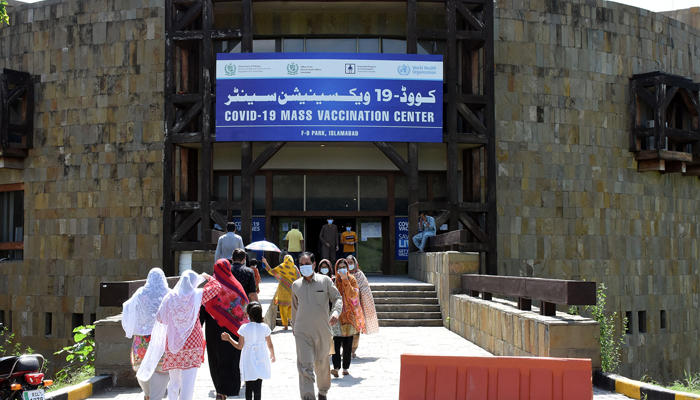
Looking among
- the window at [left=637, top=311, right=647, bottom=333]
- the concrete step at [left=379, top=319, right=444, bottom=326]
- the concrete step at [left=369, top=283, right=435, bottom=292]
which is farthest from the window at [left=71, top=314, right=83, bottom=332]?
the window at [left=637, top=311, right=647, bottom=333]

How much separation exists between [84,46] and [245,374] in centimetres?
1626

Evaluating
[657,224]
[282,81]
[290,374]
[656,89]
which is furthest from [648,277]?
[290,374]

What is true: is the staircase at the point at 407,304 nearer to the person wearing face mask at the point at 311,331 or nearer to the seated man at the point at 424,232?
the seated man at the point at 424,232

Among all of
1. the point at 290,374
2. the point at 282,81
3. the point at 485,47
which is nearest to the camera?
the point at 290,374

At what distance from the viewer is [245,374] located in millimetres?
7117

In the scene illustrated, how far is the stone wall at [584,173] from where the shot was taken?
66.8 feet

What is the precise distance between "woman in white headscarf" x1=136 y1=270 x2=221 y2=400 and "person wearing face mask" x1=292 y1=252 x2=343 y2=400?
127 cm

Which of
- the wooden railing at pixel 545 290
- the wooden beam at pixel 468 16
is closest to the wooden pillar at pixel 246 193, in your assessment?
the wooden beam at pixel 468 16

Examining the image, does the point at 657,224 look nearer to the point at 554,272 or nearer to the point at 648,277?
the point at 648,277

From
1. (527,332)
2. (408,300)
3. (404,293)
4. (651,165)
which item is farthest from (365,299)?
(651,165)

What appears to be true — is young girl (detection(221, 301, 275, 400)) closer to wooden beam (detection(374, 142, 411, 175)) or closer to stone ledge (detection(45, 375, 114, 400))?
stone ledge (detection(45, 375, 114, 400))

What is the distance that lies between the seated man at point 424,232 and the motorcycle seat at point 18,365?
12.7 m

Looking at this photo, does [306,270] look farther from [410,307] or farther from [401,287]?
[401,287]

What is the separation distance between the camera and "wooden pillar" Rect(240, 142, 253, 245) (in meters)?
18.6
